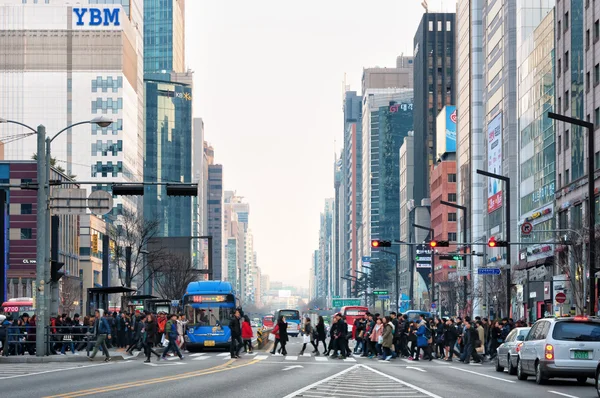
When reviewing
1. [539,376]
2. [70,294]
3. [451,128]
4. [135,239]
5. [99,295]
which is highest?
[451,128]

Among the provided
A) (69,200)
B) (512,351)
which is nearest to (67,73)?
(69,200)

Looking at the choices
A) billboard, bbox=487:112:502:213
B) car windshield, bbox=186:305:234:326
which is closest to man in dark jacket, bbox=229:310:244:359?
car windshield, bbox=186:305:234:326

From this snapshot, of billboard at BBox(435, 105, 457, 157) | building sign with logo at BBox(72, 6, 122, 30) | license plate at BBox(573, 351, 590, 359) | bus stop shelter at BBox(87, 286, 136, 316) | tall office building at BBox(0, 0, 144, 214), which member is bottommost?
license plate at BBox(573, 351, 590, 359)

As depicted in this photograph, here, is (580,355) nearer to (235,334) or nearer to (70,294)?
(235,334)

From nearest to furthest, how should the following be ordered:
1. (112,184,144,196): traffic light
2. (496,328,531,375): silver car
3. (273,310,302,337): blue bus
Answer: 1. (496,328,531,375): silver car
2. (112,184,144,196): traffic light
3. (273,310,302,337): blue bus

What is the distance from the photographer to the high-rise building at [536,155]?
286ft

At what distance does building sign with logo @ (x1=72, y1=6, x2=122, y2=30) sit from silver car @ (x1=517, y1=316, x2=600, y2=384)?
14314 centimetres

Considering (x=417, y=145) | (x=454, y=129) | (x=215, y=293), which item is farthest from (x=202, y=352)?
(x=417, y=145)

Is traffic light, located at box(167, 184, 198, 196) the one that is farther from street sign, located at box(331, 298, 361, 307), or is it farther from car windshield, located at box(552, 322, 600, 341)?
street sign, located at box(331, 298, 361, 307)

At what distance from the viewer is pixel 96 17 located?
165750 millimetres

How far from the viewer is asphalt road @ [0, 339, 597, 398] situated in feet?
75.8

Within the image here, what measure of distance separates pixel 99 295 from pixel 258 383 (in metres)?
31.5

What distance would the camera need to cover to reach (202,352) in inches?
2258

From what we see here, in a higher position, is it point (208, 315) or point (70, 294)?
point (208, 315)
